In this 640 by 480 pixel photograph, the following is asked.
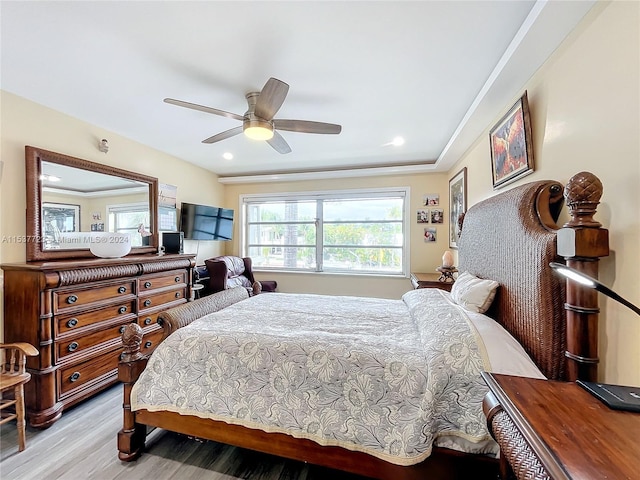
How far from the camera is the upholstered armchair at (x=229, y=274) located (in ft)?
13.3

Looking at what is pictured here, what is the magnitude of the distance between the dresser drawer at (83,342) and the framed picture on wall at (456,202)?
12.1 ft

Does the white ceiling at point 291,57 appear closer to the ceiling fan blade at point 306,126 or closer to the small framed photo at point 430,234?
the ceiling fan blade at point 306,126

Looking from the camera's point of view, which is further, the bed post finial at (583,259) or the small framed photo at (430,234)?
the small framed photo at (430,234)

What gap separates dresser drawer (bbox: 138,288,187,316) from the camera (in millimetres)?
2814

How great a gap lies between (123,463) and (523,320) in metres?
2.49

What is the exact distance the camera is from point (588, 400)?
2.74 feet

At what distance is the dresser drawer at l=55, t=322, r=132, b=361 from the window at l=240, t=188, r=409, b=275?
9.19 ft

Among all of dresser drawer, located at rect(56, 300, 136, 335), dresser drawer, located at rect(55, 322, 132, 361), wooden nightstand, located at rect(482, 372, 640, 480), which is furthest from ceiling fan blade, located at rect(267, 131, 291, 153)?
wooden nightstand, located at rect(482, 372, 640, 480)

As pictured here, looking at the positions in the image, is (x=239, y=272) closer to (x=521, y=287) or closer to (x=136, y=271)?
(x=136, y=271)

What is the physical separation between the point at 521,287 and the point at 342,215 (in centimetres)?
349

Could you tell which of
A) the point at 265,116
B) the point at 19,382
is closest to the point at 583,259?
the point at 265,116

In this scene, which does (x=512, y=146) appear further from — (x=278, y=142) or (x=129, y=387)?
(x=129, y=387)

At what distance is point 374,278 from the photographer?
4488 mm

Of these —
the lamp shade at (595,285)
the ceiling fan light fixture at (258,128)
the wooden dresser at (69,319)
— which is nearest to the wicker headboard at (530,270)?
the lamp shade at (595,285)
